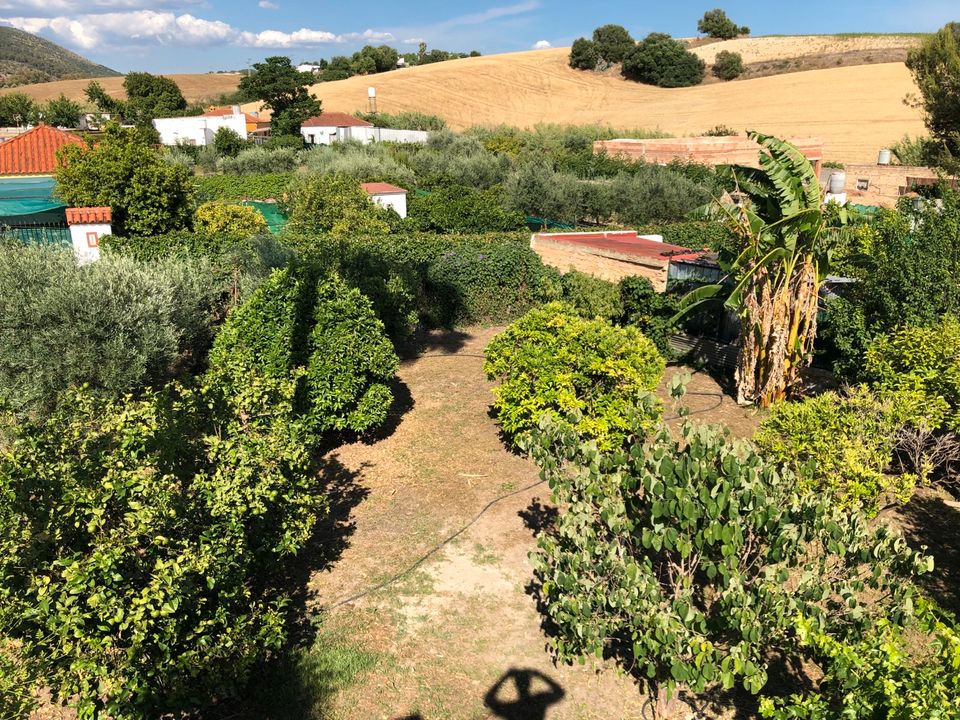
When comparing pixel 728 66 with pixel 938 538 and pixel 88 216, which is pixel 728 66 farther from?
pixel 938 538

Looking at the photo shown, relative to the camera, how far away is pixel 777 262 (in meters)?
10.8

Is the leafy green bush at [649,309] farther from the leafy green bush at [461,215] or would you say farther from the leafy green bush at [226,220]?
the leafy green bush at [461,215]

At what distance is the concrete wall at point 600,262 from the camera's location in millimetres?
14734

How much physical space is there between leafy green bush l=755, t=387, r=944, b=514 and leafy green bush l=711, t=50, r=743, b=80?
81.6 meters

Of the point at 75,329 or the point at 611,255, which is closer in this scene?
the point at 75,329

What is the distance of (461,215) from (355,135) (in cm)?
2530

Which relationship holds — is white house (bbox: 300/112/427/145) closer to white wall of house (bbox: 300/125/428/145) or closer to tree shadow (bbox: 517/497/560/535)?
white wall of house (bbox: 300/125/428/145)

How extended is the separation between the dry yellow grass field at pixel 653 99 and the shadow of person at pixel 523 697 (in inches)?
1981

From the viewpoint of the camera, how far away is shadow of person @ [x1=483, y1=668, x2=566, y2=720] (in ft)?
17.7

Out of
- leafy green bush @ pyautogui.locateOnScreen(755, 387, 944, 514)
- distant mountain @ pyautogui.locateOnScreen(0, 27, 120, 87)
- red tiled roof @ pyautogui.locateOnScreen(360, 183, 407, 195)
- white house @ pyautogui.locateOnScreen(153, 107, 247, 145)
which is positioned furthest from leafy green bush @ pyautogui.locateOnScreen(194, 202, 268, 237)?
distant mountain @ pyautogui.locateOnScreen(0, 27, 120, 87)

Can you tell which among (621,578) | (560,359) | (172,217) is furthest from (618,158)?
(621,578)

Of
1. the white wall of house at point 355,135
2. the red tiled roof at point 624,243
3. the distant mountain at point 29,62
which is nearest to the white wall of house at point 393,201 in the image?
the red tiled roof at point 624,243

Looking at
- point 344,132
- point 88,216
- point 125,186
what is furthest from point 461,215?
point 344,132

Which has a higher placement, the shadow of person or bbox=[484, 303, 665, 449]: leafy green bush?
bbox=[484, 303, 665, 449]: leafy green bush
